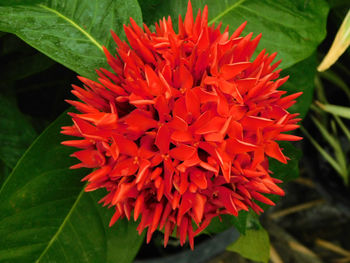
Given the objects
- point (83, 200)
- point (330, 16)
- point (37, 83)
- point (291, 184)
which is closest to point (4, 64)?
point (37, 83)

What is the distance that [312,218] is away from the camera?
1.02 meters

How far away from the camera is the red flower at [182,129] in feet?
0.97

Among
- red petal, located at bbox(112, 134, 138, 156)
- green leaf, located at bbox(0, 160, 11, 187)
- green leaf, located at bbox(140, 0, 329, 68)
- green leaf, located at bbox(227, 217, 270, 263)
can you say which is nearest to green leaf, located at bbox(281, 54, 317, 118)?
green leaf, located at bbox(140, 0, 329, 68)

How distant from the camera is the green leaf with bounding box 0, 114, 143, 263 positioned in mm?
387

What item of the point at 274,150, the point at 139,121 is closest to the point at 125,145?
the point at 139,121

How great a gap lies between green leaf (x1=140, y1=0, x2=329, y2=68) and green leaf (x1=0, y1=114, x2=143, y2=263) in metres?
0.21

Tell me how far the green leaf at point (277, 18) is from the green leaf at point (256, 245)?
0.24 meters

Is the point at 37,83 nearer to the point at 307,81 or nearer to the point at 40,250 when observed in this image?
the point at 40,250

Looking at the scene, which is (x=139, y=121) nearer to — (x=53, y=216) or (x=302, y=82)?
(x=53, y=216)

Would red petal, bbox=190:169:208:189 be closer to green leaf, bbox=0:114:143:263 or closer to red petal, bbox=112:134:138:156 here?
red petal, bbox=112:134:138:156

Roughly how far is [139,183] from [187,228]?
0.26ft

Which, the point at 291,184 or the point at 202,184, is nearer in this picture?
the point at 202,184

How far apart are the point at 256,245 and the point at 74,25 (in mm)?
375

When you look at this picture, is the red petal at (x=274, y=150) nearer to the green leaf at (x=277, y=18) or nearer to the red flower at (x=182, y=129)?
the red flower at (x=182, y=129)
